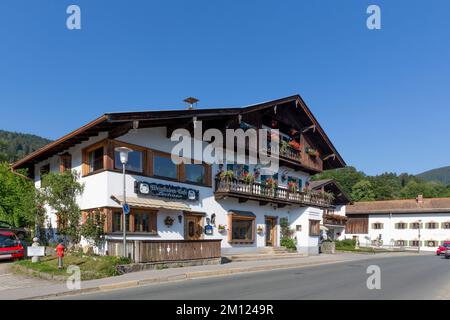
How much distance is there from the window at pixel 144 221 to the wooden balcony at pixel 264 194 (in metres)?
5.07

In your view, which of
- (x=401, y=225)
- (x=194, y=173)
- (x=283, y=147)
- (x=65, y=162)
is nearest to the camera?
(x=65, y=162)

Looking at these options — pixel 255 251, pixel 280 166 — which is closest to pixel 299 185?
pixel 280 166

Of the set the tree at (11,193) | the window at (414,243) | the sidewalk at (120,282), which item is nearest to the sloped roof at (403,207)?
the window at (414,243)

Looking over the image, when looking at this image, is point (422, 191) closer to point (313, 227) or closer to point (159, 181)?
point (313, 227)

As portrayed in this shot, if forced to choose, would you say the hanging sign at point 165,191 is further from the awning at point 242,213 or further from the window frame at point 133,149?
the awning at point 242,213

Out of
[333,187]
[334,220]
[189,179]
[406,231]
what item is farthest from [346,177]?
[189,179]

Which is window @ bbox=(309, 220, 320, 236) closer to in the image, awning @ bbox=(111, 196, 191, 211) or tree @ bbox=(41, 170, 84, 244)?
awning @ bbox=(111, 196, 191, 211)

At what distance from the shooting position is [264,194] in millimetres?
27531

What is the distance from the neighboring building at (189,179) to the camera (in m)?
19.5

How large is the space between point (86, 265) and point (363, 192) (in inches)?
3579

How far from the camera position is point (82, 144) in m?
21.2
